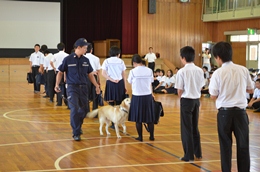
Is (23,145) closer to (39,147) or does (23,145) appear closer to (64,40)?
(39,147)

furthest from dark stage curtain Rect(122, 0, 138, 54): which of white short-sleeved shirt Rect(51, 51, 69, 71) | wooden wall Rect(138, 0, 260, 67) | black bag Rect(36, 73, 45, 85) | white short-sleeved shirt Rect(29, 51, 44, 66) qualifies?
white short-sleeved shirt Rect(51, 51, 69, 71)

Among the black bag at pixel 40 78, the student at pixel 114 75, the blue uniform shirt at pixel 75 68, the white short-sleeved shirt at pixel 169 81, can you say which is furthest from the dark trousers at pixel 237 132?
the white short-sleeved shirt at pixel 169 81

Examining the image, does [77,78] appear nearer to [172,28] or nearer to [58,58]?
[58,58]

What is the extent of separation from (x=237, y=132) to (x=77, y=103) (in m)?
3.62

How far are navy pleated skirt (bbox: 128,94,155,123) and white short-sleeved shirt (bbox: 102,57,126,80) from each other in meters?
1.35

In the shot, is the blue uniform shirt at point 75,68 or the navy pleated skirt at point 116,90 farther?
the navy pleated skirt at point 116,90

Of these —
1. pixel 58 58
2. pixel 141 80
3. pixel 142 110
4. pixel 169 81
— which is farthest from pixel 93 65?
pixel 169 81

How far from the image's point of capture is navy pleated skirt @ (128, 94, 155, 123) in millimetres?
8180

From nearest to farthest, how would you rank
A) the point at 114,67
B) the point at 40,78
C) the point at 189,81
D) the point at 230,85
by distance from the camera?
the point at 230,85 < the point at 189,81 < the point at 114,67 < the point at 40,78

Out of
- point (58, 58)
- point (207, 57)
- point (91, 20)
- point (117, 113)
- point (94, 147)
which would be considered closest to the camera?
point (94, 147)

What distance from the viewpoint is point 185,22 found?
1086 inches

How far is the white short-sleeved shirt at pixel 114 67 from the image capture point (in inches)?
372

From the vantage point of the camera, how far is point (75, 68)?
26.9 feet

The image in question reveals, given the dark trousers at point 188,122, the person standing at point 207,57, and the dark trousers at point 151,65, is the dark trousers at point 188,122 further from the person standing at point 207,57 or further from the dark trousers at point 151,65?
the dark trousers at point 151,65
